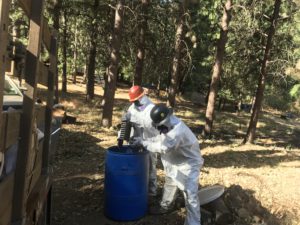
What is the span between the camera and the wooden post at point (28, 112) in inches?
96.0

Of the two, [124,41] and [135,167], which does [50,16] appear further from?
[135,167]

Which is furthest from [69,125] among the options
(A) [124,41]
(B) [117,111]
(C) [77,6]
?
(C) [77,6]

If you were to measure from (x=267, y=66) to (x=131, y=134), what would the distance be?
34.2 feet

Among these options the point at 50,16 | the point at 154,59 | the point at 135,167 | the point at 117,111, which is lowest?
the point at 117,111

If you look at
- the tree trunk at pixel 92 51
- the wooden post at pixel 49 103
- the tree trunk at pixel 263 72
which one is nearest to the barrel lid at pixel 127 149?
the wooden post at pixel 49 103

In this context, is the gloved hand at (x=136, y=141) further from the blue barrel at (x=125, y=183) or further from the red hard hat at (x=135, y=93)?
the red hard hat at (x=135, y=93)

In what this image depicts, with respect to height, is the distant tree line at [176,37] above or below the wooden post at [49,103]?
above

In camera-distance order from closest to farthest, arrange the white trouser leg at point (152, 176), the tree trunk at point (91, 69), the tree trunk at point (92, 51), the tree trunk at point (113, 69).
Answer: the white trouser leg at point (152, 176), the tree trunk at point (113, 69), the tree trunk at point (92, 51), the tree trunk at point (91, 69)

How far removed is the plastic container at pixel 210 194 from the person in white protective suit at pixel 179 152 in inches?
24.8

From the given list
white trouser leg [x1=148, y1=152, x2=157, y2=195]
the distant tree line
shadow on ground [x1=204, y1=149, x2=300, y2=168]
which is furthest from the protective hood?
the distant tree line

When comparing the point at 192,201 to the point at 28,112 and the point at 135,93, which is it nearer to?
the point at 135,93

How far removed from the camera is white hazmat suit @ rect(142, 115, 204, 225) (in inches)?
212

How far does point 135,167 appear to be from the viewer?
17.7 ft

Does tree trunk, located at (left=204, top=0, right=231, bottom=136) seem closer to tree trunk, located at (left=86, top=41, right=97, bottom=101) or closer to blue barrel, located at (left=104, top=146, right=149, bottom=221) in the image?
tree trunk, located at (left=86, top=41, right=97, bottom=101)
